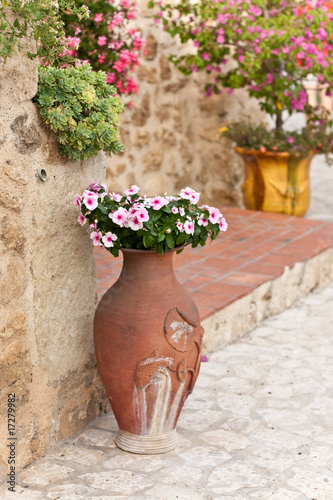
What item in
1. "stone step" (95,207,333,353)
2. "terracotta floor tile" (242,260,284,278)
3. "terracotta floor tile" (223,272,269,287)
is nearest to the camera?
"stone step" (95,207,333,353)

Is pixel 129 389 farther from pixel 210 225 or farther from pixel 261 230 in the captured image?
pixel 261 230

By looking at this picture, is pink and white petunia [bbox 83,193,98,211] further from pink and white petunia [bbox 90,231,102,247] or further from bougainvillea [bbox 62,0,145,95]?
bougainvillea [bbox 62,0,145,95]

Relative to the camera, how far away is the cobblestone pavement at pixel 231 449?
274 cm

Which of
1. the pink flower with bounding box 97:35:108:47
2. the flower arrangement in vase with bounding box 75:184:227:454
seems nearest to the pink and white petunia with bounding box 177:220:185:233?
the flower arrangement in vase with bounding box 75:184:227:454

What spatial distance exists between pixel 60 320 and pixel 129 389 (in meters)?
0.35

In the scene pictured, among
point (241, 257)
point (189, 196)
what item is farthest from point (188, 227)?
point (241, 257)

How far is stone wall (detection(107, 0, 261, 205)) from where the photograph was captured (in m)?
5.85

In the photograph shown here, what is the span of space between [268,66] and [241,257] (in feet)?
5.30

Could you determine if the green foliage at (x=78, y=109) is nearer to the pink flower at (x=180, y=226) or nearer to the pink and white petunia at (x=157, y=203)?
the pink and white petunia at (x=157, y=203)

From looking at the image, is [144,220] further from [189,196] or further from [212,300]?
[212,300]

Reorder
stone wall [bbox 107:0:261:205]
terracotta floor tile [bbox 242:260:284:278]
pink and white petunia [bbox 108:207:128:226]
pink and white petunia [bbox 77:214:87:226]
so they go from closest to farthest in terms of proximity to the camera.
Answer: pink and white petunia [bbox 108:207:128:226], pink and white petunia [bbox 77:214:87:226], terracotta floor tile [bbox 242:260:284:278], stone wall [bbox 107:0:261:205]

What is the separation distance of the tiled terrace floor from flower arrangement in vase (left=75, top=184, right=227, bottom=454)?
3.16ft

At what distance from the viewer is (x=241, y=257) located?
494 centimetres

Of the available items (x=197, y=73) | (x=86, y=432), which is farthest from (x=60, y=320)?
(x=197, y=73)
